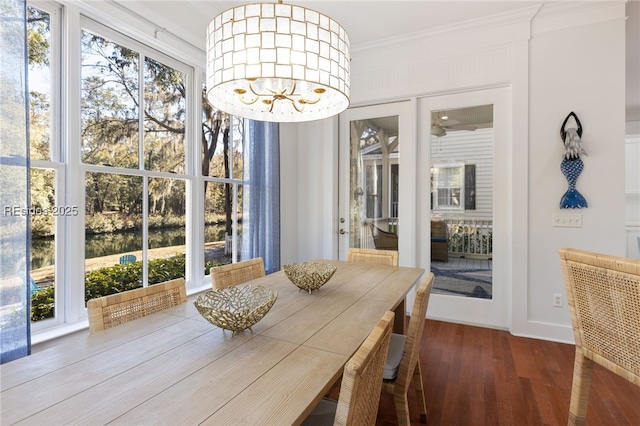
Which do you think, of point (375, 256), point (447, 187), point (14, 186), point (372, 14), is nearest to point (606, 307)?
point (375, 256)

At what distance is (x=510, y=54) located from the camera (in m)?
2.96

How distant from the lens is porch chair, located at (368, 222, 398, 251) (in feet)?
11.7

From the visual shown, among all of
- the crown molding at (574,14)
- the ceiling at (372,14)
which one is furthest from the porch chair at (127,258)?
the crown molding at (574,14)

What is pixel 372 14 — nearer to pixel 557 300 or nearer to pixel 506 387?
pixel 557 300

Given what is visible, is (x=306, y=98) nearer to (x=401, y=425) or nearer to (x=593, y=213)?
(x=401, y=425)

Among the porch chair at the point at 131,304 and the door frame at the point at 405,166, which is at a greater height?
the door frame at the point at 405,166

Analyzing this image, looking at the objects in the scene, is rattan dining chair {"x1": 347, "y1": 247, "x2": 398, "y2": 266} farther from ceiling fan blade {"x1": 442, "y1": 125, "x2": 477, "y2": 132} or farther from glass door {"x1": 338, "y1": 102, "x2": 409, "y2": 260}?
ceiling fan blade {"x1": 442, "y1": 125, "x2": 477, "y2": 132}

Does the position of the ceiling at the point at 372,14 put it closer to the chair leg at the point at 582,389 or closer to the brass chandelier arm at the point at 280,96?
the brass chandelier arm at the point at 280,96

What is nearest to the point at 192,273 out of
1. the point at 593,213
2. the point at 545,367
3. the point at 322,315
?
the point at 322,315

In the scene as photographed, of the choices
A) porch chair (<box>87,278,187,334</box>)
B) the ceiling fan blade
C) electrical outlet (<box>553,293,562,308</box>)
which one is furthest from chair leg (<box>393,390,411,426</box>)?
the ceiling fan blade

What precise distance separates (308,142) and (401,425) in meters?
3.13

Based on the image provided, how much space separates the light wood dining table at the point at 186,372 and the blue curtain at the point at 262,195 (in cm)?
179

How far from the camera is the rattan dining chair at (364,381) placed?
70 cm

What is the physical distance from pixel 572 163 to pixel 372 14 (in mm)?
2119
